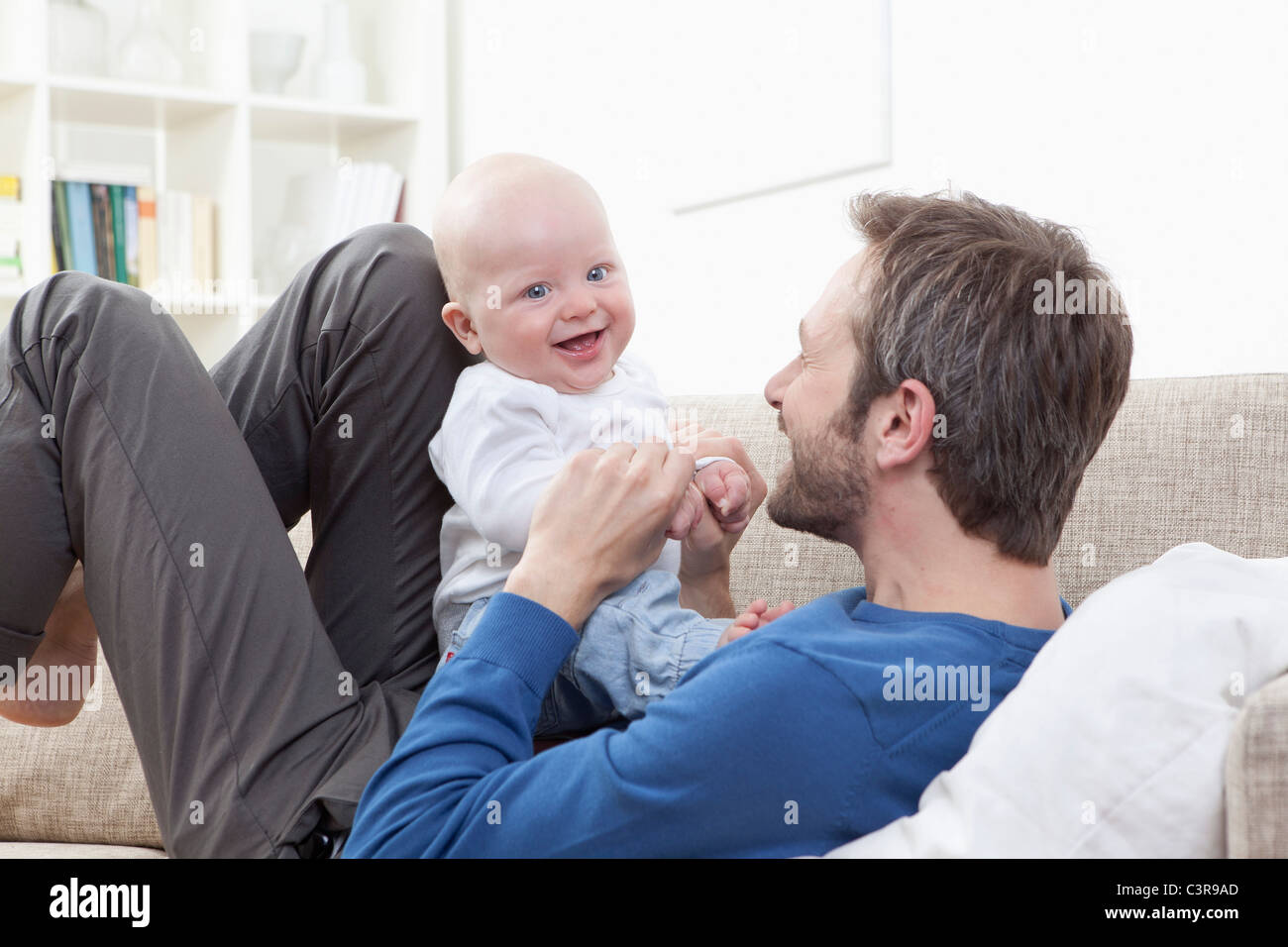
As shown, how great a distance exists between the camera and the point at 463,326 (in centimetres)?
129

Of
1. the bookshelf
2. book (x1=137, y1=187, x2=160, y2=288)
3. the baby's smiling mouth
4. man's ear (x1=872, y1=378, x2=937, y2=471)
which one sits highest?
the bookshelf

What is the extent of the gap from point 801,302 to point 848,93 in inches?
14.1

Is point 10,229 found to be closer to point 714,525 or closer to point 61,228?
point 61,228

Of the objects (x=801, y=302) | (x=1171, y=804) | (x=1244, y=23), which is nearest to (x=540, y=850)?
(x=1171, y=804)

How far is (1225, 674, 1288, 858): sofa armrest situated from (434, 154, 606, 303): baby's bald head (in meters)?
0.77

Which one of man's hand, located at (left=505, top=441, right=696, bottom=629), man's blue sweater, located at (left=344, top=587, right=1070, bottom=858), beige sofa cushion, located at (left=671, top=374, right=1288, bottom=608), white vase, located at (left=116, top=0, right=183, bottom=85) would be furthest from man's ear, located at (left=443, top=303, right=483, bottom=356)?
white vase, located at (left=116, top=0, right=183, bottom=85)

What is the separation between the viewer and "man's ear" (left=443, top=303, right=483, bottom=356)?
1.28 m

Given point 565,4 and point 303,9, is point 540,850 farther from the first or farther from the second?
point 303,9

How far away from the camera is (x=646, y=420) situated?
1306mm

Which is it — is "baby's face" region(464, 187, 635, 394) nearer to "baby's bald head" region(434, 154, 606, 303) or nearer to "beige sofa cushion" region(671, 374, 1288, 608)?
"baby's bald head" region(434, 154, 606, 303)

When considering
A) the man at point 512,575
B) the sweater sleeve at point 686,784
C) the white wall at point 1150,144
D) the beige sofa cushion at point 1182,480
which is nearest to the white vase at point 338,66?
the white wall at point 1150,144

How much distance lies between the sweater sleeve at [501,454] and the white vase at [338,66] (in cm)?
210

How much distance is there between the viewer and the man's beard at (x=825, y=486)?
3.45ft

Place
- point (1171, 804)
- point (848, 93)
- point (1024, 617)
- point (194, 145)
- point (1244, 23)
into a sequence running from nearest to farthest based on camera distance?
point (1171, 804), point (1024, 617), point (1244, 23), point (848, 93), point (194, 145)
